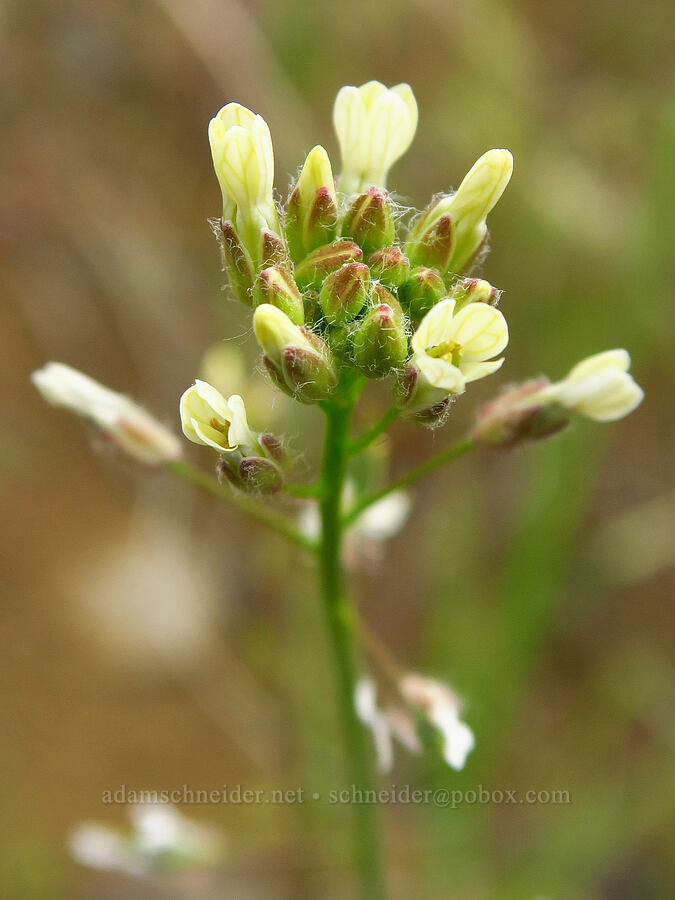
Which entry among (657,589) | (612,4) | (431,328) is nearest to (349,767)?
(431,328)

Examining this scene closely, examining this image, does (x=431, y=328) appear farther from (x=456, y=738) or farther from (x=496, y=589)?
(x=496, y=589)

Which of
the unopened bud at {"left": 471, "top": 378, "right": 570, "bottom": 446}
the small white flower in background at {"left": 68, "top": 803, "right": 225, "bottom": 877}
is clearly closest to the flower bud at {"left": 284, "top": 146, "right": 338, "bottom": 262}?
the unopened bud at {"left": 471, "top": 378, "right": 570, "bottom": 446}

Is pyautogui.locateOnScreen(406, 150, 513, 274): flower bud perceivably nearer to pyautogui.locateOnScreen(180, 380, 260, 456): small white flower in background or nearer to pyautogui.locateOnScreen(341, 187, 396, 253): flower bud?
pyautogui.locateOnScreen(341, 187, 396, 253): flower bud

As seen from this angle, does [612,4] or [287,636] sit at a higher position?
[612,4]

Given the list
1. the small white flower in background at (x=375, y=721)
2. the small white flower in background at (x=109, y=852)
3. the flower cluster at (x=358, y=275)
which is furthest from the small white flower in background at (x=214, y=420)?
the small white flower in background at (x=109, y=852)

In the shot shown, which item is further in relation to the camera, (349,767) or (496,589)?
(496,589)

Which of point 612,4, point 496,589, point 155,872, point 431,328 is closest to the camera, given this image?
point 431,328

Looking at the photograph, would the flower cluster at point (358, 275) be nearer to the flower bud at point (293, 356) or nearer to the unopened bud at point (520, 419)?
the flower bud at point (293, 356)
